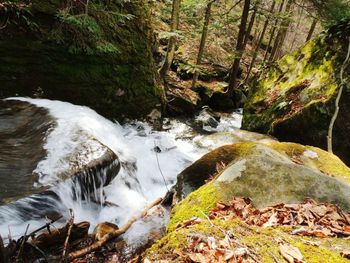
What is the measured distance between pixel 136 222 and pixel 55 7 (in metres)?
6.30

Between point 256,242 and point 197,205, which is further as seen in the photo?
point 197,205

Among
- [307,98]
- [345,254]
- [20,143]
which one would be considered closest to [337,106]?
[307,98]

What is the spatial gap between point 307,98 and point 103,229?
6909 mm

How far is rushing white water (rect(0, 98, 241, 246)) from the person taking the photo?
17.2 ft

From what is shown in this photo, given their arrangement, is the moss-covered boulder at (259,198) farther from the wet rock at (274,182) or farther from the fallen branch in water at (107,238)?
the fallen branch in water at (107,238)

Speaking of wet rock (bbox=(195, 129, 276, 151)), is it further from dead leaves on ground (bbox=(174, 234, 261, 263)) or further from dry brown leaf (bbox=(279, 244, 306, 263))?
dead leaves on ground (bbox=(174, 234, 261, 263))

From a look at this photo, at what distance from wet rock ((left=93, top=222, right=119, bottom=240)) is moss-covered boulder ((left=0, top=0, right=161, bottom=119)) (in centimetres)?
472

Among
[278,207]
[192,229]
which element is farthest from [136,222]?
[192,229]

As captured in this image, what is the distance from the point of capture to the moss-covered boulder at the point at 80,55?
27.2ft

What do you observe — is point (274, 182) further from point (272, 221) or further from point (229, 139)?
point (229, 139)

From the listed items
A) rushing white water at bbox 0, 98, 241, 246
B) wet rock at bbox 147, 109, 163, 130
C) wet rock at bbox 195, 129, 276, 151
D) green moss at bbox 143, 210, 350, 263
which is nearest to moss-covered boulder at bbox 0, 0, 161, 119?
wet rock at bbox 147, 109, 163, 130

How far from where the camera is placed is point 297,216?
2.92 meters

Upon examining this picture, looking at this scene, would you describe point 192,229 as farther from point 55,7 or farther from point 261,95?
point 261,95

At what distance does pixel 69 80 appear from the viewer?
925cm
